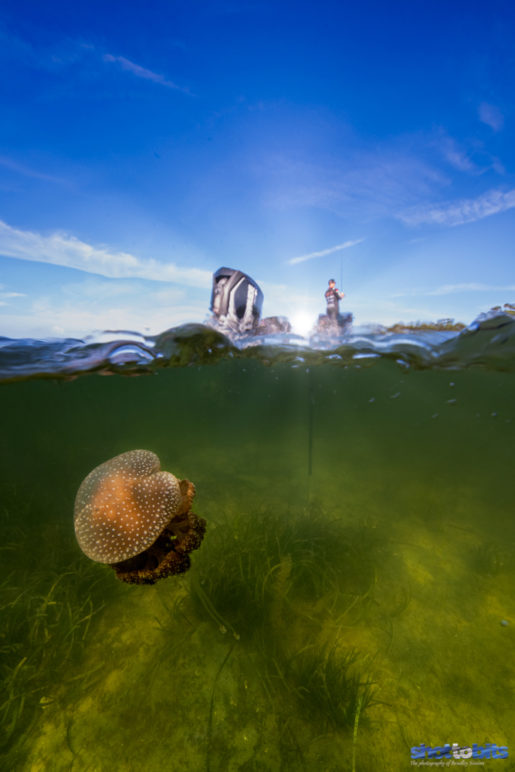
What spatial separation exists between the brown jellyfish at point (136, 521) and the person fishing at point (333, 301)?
980 cm

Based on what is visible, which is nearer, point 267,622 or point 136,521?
point 136,521

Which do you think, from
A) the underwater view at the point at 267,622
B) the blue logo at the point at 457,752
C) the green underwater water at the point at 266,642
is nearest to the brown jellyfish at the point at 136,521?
the underwater view at the point at 267,622

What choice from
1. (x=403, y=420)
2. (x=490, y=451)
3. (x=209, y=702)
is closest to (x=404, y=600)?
(x=209, y=702)

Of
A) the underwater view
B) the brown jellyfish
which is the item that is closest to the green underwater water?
the underwater view

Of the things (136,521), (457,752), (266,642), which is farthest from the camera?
(266,642)

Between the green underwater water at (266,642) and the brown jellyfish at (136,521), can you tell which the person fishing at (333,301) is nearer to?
the green underwater water at (266,642)

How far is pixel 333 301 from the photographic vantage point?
466 inches

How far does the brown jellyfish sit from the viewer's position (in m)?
3.02

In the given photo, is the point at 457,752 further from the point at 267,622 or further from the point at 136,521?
the point at 136,521

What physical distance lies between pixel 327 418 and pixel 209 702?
32141 mm

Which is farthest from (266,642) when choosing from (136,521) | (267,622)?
(136,521)

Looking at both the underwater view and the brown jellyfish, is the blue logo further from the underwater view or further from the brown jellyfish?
the brown jellyfish

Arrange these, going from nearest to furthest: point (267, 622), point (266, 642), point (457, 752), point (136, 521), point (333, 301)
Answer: point (136, 521), point (457, 752), point (266, 642), point (267, 622), point (333, 301)

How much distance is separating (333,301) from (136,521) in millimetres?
10722
